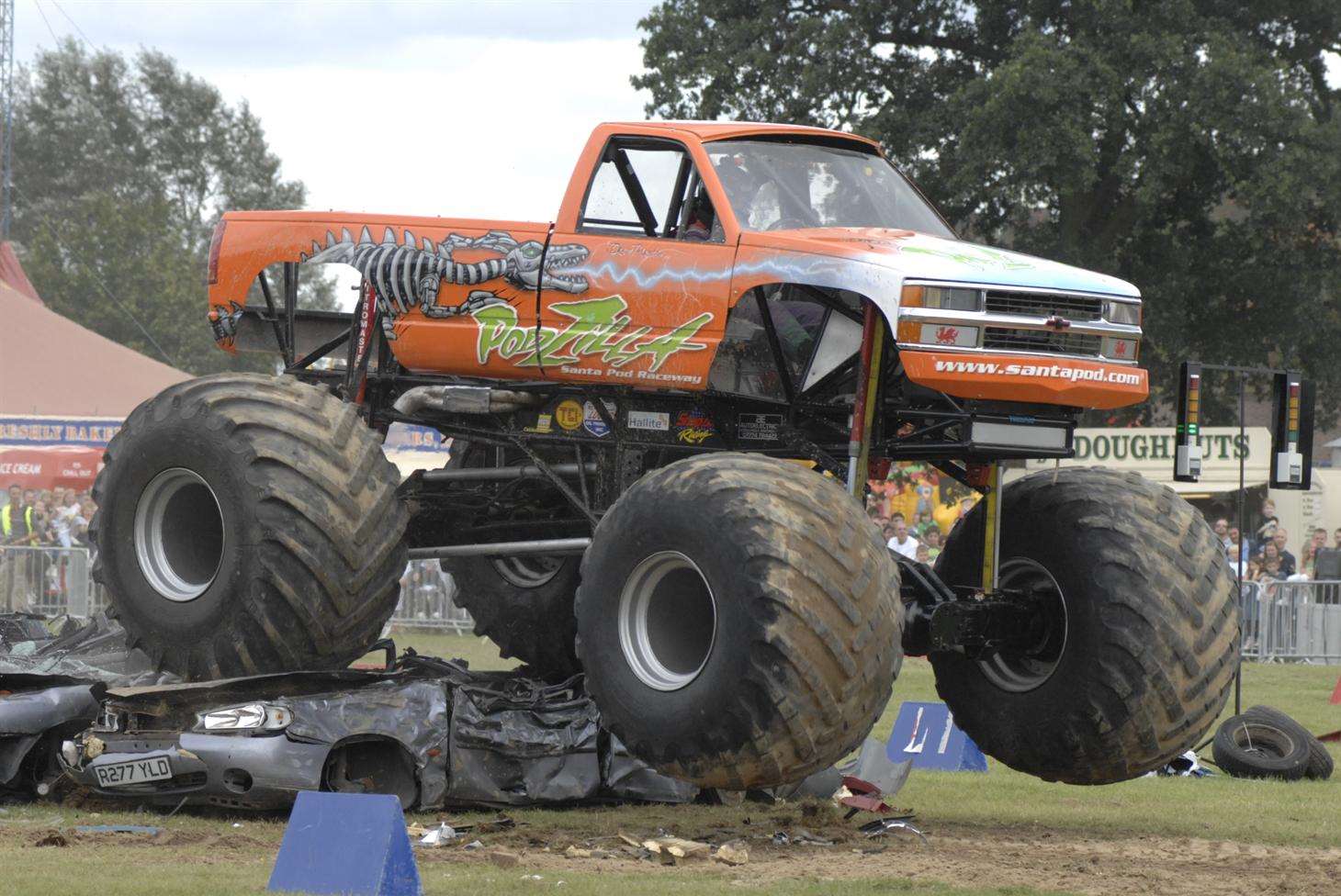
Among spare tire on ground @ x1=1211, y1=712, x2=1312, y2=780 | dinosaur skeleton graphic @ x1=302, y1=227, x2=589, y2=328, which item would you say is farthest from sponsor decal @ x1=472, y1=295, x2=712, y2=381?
spare tire on ground @ x1=1211, y1=712, x2=1312, y2=780

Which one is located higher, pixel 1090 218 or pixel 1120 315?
pixel 1090 218

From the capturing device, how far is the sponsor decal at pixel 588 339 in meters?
9.58

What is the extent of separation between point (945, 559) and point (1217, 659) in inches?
67.1

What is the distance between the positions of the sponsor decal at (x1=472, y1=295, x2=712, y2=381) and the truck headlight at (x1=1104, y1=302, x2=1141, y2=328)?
191cm

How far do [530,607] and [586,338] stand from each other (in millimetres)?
3222

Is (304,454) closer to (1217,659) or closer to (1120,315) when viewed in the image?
(1120,315)

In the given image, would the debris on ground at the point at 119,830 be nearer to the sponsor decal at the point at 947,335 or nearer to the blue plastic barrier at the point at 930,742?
the sponsor decal at the point at 947,335

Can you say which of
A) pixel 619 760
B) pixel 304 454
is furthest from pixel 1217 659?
pixel 304 454

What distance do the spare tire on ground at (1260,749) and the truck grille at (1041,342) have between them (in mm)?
4872

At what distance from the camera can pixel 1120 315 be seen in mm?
9094

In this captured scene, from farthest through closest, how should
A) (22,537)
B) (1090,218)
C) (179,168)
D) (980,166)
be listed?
1. (179,168)
2. (1090,218)
3. (980,166)
4. (22,537)

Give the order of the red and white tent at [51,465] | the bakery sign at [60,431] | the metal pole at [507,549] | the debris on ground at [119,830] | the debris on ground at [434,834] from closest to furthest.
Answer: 1. the debris on ground at [434,834]
2. the debris on ground at [119,830]
3. the metal pole at [507,549]
4. the red and white tent at [51,465]
5. the bakery sign at [60,431]

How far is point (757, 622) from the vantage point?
26.5ft

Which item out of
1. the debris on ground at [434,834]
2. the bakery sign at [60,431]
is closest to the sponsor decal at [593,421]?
the debris on ground at [434,834]
